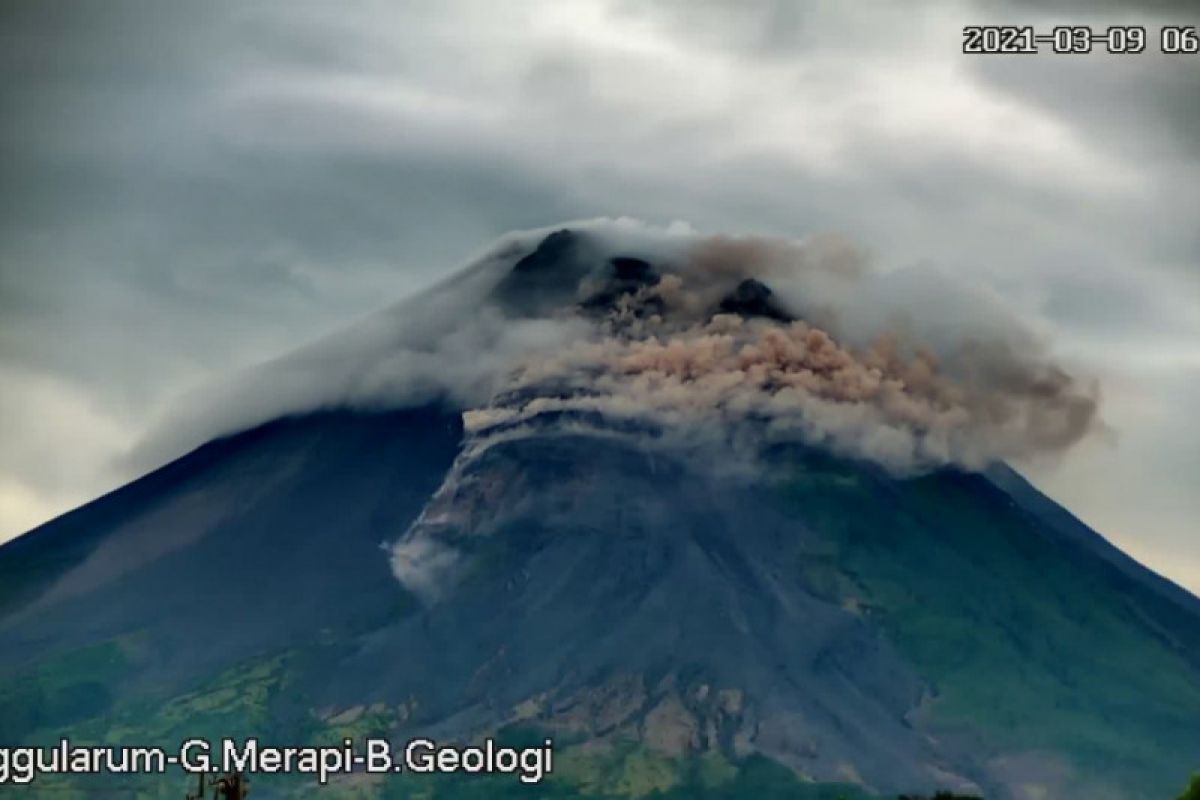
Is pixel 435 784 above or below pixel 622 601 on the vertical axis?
below

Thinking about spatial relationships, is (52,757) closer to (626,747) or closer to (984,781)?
(626,747)

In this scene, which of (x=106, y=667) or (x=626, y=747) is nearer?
(x=626, y=747)

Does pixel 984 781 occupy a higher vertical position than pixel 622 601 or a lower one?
lower

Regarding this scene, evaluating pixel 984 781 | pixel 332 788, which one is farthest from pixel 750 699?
pixel 332 788

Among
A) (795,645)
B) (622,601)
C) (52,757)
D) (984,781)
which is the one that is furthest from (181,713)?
(984,781)

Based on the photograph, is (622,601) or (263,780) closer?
(263,780)

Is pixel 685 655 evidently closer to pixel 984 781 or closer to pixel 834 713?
pixel 834 713

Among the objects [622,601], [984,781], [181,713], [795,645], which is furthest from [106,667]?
[984,781]

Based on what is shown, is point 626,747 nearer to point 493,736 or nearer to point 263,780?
point 493,736
